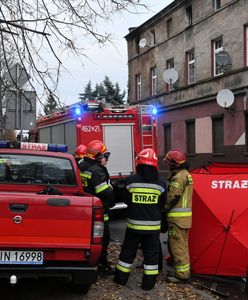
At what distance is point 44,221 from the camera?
5.09m

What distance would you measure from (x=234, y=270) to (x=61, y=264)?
2423 mm

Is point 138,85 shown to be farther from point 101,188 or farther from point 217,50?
point 101,188

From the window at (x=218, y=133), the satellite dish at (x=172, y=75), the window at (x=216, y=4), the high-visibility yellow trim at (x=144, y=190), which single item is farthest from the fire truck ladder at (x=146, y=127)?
the satellite dish at (x=172, y=75)

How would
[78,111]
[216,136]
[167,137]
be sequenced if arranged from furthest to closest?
[167,137] → [216,136] → [78,111]

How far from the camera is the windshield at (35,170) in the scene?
20.8 feet

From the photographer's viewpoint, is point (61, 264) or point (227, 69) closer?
point (61, 264)

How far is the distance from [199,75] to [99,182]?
19953 mm

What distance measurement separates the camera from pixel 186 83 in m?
27.4

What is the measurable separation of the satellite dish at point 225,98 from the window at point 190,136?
4667mm

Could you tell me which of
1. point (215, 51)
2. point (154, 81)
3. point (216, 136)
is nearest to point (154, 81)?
point (154, 81)

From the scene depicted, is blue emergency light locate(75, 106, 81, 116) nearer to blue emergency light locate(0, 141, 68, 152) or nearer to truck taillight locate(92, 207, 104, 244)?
blue emergency light locate(0, 141, 68, 152)

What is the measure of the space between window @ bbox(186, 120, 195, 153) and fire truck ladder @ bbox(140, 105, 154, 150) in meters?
13.6

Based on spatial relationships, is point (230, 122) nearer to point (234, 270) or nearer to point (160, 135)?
point (160, 135)

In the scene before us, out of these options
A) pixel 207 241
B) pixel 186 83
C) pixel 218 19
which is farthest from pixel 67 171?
pixel 186 83
